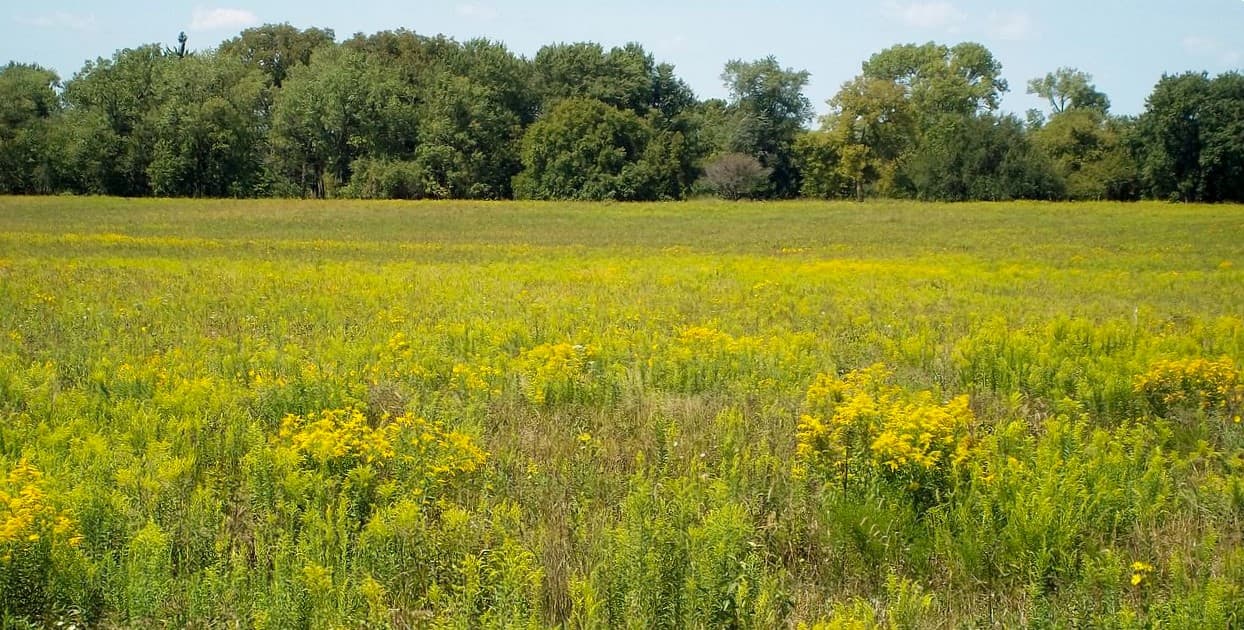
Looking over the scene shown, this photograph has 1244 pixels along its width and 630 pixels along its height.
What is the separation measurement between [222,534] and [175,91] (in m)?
85.7

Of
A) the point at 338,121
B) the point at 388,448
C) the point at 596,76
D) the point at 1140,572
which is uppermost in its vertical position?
the point at 596,76

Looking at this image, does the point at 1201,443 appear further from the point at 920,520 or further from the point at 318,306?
the point at 318,306

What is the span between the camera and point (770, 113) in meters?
107

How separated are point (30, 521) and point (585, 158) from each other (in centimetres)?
7946

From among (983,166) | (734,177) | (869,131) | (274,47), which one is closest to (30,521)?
(983,166)

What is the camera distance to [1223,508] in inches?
241

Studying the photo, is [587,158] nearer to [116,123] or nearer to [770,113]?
[770,113]

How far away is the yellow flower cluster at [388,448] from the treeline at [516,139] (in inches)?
2947

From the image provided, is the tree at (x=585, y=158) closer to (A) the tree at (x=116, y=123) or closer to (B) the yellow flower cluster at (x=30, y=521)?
(A) the tree at (x=116, y=123)

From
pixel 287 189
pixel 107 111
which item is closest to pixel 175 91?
pixel 107 111

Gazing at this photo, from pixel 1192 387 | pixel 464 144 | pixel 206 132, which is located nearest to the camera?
pixel 1192 387

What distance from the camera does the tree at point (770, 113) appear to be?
326ft

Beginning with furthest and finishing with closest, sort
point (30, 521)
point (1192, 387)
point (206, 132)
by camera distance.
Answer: point (206, 132) → point (1192, 387) → point (30, 521)

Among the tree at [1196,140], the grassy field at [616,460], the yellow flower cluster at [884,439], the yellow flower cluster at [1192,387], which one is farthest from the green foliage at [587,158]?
the yellow flower cluster at [884,439]
